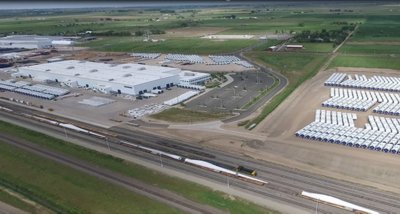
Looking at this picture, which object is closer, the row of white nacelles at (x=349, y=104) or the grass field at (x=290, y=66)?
the row of white nacelles at (x=349, y=104)

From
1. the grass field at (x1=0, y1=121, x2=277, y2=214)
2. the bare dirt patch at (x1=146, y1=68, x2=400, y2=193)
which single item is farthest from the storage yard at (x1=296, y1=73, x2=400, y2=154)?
the grass field at (x1=0, y1=121, x2=277, y2=214)

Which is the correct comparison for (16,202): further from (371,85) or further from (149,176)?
(371,85)

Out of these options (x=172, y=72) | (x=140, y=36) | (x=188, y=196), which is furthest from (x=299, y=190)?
(x=140, y=36)

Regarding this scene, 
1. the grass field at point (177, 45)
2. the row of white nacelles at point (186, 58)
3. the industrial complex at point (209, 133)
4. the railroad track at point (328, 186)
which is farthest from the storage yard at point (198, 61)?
the railroad track at point (328, 186)

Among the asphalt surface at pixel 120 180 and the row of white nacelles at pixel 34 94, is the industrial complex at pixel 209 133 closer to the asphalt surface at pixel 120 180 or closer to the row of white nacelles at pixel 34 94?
the asphalt surface at pixel 120 180

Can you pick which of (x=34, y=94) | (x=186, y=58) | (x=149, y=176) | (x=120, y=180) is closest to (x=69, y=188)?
(x=120, y=180)
